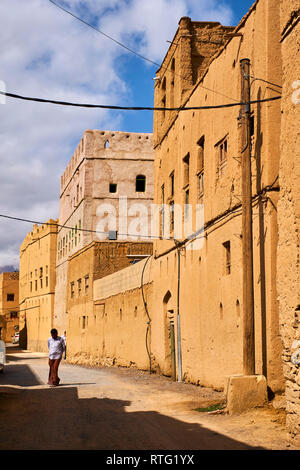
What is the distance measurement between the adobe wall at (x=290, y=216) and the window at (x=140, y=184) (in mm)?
34327

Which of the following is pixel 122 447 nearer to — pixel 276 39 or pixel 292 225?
pixel 292 225

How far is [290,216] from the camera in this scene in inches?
349

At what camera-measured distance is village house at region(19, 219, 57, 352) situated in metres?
55.2

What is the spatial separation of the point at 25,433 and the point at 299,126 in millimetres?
6005

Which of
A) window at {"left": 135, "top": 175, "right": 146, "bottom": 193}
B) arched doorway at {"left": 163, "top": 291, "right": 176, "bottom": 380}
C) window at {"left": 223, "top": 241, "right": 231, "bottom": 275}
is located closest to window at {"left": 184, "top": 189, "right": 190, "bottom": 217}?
arched doorway at {"left": 163, "top": 291, "right": 176, "bottom": 380}

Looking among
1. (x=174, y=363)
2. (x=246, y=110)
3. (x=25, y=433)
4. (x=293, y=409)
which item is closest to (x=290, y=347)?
(x=293, y=409)

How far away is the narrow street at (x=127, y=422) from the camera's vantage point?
330 inches

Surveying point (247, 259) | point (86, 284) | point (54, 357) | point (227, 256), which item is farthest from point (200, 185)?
point (86, 284)

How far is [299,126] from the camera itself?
8781 mm

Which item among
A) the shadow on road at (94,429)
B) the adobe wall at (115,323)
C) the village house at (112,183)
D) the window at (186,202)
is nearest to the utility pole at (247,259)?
the shadow on road at (94,429)

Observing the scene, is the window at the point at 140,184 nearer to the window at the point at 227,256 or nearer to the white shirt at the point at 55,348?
the white shirt at the point at 55,348

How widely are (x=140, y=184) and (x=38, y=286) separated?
70.6 ft

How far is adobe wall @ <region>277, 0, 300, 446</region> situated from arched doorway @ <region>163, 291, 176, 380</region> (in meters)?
10.9

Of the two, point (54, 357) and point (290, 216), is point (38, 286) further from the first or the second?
point (290, 216)
